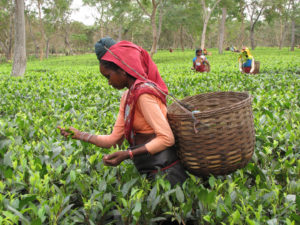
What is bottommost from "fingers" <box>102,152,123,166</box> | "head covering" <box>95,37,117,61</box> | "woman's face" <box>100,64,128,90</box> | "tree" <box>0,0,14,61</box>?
"fingers" <box>102,152,123,166</box>

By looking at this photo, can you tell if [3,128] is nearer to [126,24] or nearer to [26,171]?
[26,171]

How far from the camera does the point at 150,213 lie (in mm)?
1764

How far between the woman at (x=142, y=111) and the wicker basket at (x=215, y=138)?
13 centimetres

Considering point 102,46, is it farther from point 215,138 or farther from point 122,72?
point 215,138

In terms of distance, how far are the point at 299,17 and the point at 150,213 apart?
45.1 m

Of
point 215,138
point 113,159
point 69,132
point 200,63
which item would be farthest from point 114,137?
point 200,63

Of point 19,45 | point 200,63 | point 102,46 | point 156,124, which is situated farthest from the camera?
point 19,45

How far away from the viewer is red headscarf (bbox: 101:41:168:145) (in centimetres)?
193

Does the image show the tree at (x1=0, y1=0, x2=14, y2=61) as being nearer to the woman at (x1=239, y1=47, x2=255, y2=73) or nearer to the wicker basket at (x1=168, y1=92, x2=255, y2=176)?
the woman at (x1=239, y1=47, x2=255, y2=73)

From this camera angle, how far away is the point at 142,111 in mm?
1921

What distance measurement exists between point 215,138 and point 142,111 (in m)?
0.53

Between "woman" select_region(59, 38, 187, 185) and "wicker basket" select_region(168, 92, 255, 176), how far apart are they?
0.13 m

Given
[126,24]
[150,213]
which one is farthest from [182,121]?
[126,24]

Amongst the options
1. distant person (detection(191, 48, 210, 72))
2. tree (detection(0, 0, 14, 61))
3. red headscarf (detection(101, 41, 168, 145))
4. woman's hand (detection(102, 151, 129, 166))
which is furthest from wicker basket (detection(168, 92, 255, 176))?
tree (detection(0, 0, 14, 61))
